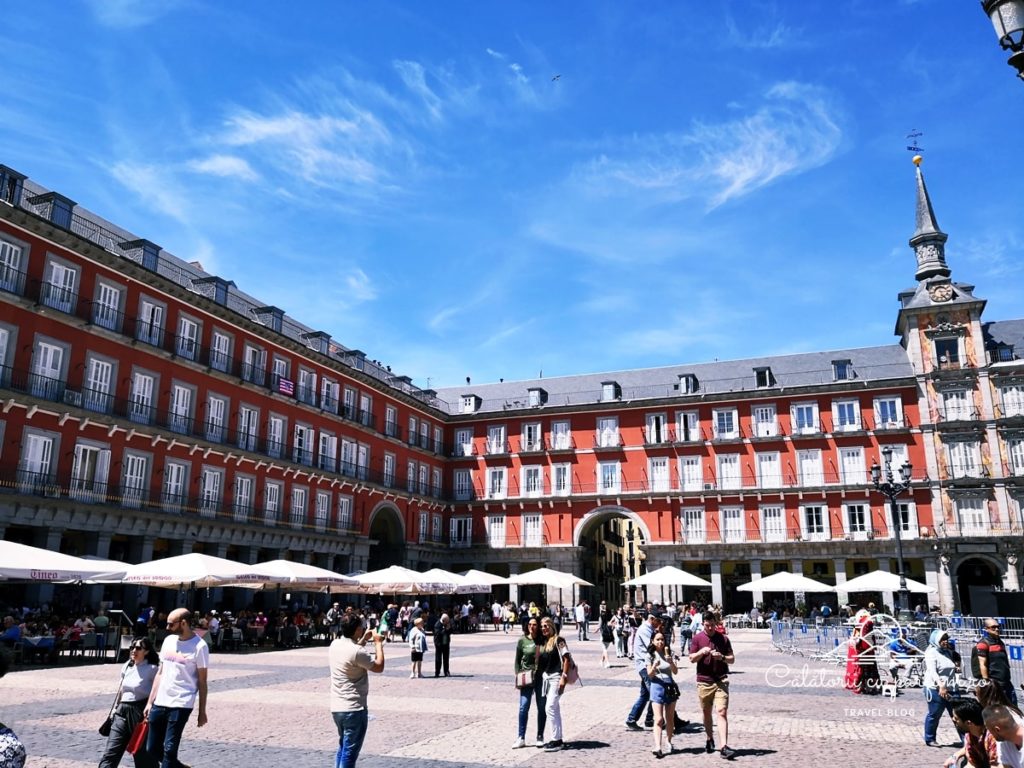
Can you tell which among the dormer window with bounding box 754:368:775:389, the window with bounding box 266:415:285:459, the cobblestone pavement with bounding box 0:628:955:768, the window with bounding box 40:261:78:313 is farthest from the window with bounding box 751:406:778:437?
the window with bounding box 40:261:78:313

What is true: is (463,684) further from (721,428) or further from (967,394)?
(967,394)

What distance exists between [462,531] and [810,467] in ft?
69.9

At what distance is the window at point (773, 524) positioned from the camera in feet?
143

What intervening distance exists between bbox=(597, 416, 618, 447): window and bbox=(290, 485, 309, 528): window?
1848 centimetres

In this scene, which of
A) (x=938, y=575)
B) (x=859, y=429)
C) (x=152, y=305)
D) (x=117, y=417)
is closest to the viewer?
(x=117, y=417)

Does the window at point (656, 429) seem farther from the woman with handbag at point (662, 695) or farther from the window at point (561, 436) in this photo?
the woman with handbag at point (662, 695)

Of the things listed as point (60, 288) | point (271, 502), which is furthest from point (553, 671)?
point (271, 502)

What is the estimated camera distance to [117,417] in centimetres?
2819

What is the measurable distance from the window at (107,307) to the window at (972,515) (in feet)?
133

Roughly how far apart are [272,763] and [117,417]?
76.2ft

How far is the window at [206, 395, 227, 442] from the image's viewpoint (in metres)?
32.7

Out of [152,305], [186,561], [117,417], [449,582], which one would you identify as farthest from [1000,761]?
[152,305]

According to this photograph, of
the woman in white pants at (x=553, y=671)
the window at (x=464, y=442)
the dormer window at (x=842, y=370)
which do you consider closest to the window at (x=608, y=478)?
the window at (x=464, y=442)

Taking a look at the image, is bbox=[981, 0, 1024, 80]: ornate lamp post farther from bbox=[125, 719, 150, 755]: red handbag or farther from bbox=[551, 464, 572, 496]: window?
bbox=[551, 464, 572, 496]: window
